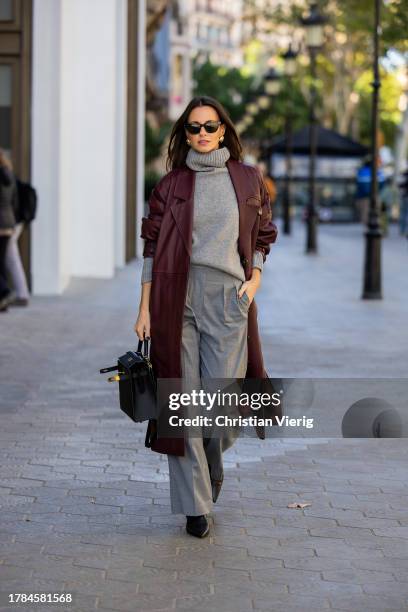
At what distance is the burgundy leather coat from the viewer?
5.43 m

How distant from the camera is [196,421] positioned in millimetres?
5465

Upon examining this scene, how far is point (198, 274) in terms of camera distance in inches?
216

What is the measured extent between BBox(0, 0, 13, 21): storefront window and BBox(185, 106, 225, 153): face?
12271 millimetres

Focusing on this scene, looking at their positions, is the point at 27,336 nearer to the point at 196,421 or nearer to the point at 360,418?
the point at 360,418

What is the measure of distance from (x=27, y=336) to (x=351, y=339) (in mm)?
3037

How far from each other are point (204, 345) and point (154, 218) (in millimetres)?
550

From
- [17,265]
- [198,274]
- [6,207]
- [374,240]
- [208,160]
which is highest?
[208,160]

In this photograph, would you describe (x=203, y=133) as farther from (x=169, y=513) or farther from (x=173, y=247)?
(x=169, y=513)

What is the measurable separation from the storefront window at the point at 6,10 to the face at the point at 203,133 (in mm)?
12271

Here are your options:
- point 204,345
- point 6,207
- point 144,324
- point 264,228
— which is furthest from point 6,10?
point 204,345

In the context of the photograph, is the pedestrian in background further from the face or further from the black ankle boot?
the black ankle boot

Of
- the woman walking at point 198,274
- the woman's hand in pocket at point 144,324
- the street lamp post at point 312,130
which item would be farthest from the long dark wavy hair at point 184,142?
the street lamp post at point 312,130

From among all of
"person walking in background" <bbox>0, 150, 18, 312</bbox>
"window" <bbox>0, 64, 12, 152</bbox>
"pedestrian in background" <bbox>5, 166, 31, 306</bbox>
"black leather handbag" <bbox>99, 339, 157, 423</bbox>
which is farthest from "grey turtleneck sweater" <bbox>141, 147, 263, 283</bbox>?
"window" <bbox>0, 64, 12, 152</bbox>

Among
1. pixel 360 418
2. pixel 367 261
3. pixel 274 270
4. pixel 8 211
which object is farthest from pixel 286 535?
pixel 274 270
